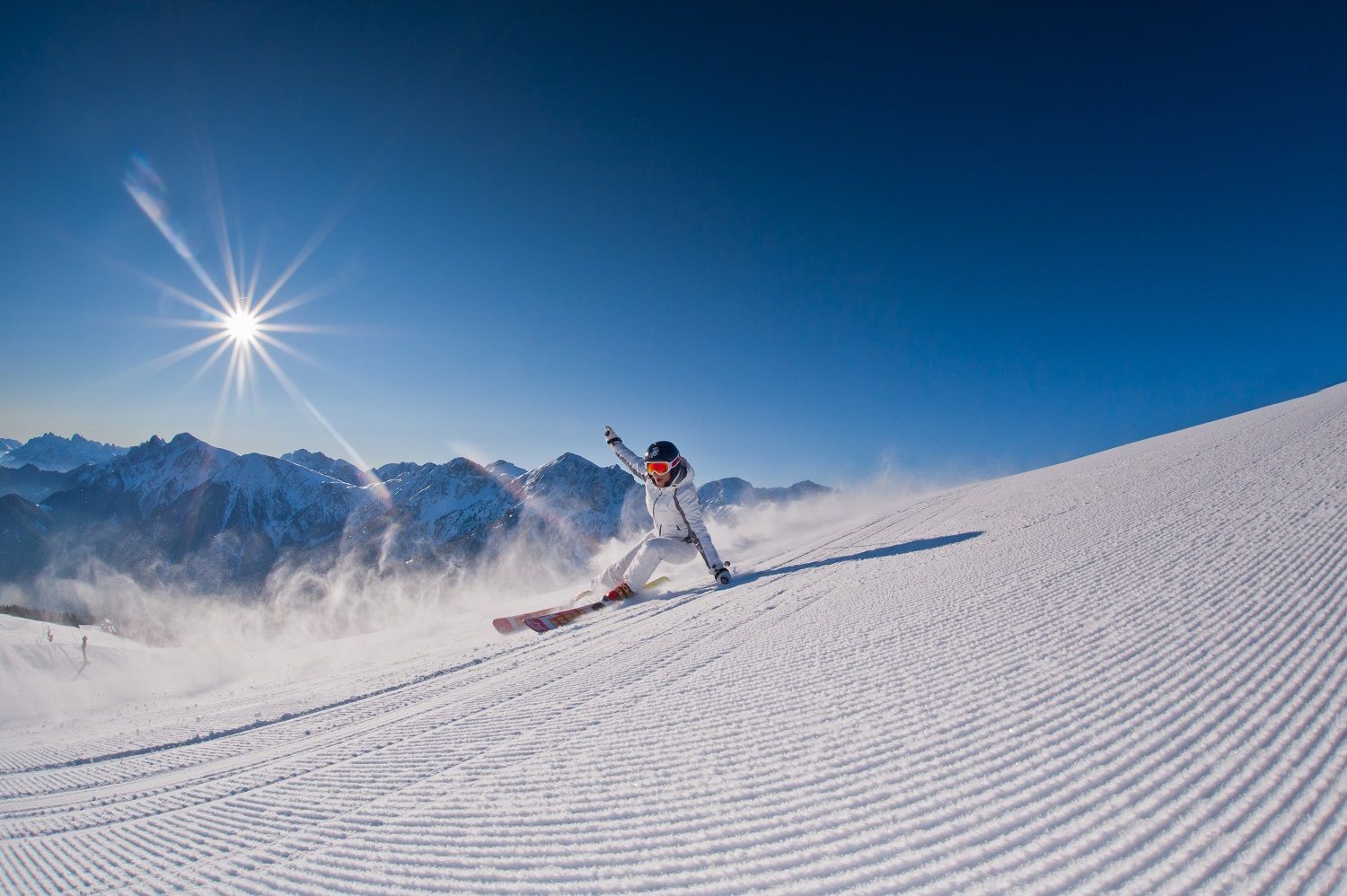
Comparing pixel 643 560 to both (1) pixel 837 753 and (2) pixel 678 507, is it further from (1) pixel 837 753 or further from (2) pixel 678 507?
(1) pixel 837 753

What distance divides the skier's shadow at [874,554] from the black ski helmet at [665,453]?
6.53ft

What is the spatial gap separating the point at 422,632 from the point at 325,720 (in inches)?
160

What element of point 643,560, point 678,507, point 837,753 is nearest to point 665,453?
point 678,507

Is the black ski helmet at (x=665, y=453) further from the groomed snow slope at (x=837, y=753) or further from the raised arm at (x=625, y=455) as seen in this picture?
the groomed snow slope at (x=837, y=753)

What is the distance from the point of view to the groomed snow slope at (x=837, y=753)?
149 centimetres

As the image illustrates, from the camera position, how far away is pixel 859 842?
1.56m

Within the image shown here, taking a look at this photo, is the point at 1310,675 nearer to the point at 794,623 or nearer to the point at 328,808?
the point at 794,623

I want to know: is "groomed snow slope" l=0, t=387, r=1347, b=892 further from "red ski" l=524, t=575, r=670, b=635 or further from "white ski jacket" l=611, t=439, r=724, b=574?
"white ski jacket" l=611, t=439, r=724, b=574

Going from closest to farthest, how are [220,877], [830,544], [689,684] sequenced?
[220,877]
[689,684]
[830,544]

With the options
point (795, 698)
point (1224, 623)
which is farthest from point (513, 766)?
point (1224, 623)

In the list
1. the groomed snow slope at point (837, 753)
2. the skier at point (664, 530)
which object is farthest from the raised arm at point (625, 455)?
the groomed snow slope at point (837, 753)

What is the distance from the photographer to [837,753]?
2.04 meters

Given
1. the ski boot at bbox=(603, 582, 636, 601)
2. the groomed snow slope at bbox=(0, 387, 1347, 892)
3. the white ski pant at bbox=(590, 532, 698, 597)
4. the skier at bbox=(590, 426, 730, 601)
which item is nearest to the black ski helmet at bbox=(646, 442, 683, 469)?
the skier at bbox=(590, 426, 730, 601)

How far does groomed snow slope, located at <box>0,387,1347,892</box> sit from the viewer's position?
1.49 m
